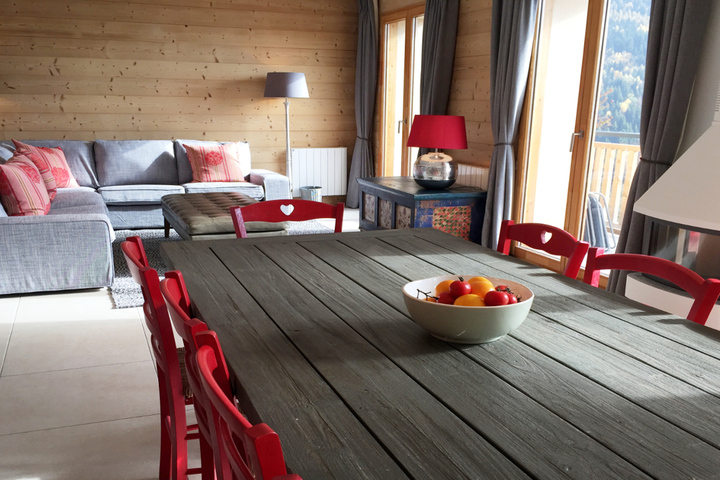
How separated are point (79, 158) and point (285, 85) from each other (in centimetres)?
218

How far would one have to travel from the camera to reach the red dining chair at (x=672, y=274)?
1553 millimetres

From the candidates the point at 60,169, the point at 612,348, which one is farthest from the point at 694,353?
the point at 60,169

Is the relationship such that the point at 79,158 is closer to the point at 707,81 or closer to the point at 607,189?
the point at 607,189

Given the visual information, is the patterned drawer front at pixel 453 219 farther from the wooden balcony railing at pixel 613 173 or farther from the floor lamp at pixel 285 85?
the floor lamp at pixel 285 85

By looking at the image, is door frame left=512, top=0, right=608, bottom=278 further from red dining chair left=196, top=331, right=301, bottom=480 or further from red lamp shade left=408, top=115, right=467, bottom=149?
red dining chair left=196, top=331, right=301, bottom=480

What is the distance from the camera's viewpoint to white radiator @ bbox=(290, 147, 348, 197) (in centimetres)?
721

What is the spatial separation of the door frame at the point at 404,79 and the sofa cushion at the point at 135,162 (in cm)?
228

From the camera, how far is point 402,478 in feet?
2.79

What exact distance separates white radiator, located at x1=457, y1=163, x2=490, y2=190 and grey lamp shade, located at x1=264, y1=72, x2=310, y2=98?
2.19m

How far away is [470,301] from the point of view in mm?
1300

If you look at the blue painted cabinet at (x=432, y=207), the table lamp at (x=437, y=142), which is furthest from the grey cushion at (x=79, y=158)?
the table lamp at (x=437, y=142)

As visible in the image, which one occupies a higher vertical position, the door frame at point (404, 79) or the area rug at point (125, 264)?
the door frame at point (404, 79)

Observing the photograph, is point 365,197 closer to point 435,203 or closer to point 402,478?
point 435,203

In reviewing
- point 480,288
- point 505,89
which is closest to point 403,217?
point 505,89
